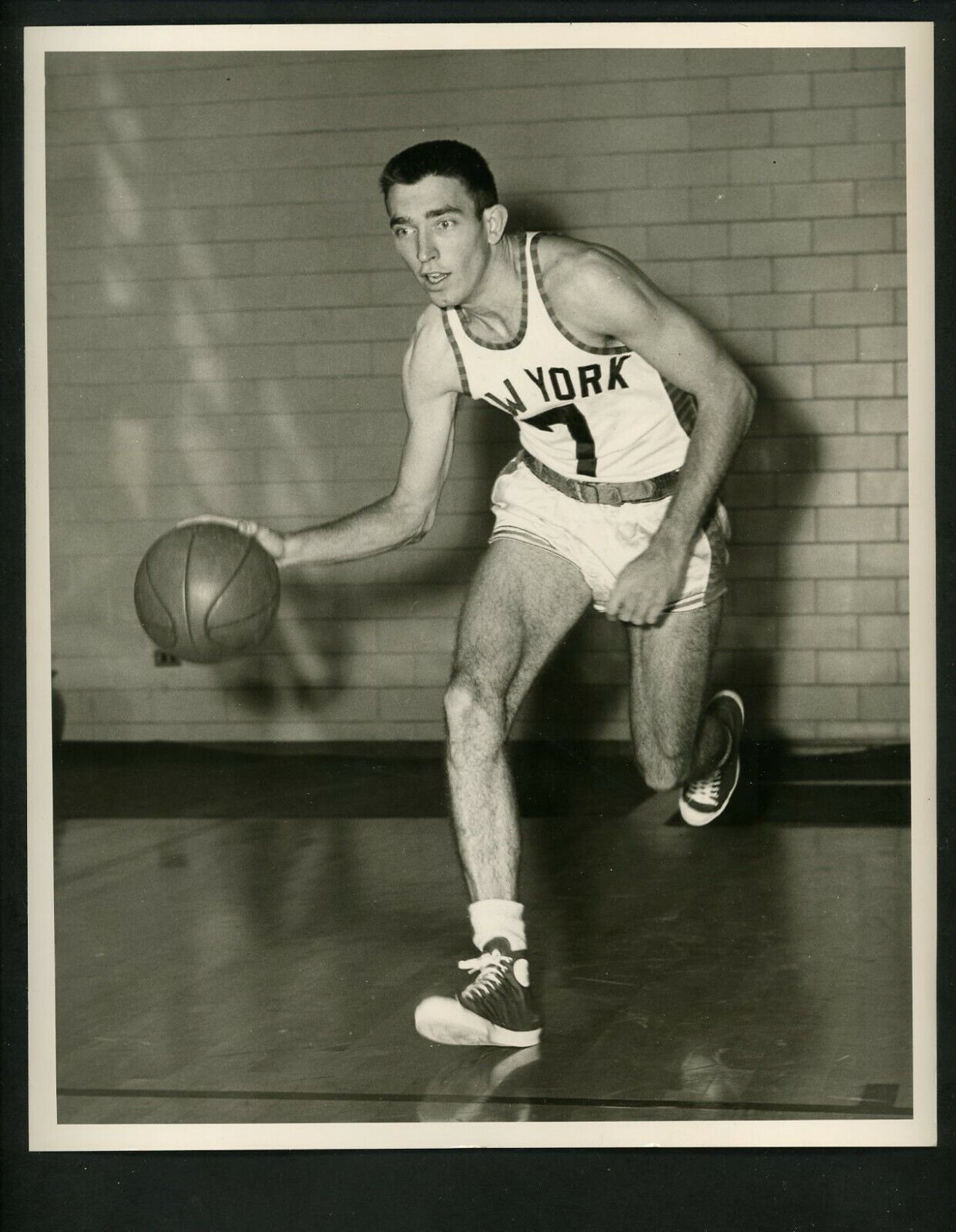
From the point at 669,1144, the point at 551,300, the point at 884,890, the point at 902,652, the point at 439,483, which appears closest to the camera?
the point at 669,1144

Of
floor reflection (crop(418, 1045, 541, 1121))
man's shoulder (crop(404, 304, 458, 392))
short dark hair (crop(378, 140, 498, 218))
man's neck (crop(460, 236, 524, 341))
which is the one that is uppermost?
short dark hair (crop(378, 140, 498, 218))

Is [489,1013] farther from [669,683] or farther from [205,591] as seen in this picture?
[205,591]

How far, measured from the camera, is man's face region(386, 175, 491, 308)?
268 centimetres

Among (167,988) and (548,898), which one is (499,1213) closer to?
(167,988)

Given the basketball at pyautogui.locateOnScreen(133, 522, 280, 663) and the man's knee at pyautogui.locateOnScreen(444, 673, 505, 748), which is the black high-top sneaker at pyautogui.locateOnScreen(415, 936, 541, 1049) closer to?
the man's knee at pyautogui.locateOnScreen(444, 673, 505, 748)

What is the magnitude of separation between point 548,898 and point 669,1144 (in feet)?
3.83

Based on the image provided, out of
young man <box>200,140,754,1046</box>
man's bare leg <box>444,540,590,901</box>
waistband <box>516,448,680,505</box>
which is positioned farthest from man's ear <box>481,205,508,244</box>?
man's bare leg <box>444,540,590,901</box>

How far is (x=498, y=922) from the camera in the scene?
2.62 m

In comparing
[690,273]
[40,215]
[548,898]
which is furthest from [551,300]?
[690,273]

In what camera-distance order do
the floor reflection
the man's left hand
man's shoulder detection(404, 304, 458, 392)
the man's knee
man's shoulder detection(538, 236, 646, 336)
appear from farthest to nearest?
man's shoulder detection(404, 304, 458, 392)
man's shoulder detection(538, 236, 646, 336)
the man's knee
the man's left hand
the floor reflection

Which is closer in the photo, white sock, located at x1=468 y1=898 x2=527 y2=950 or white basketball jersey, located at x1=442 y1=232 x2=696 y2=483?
white sock, located at x1=468 y1=898 x2=527 y2=950

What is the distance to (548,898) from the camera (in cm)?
354

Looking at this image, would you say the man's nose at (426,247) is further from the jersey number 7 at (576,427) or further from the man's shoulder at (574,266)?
the jersey number 7 at (576,427)

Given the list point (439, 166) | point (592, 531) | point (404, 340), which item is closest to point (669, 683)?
point (592, 531)
